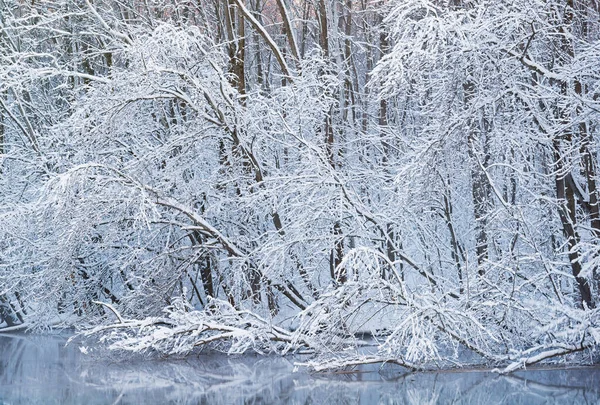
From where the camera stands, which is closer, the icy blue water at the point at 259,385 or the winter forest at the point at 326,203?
the icy blue water at the point at 259,385

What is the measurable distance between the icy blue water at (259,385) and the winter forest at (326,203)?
314 mm

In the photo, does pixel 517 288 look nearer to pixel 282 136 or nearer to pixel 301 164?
pixel 301 164

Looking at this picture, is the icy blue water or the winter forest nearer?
the icy blue water

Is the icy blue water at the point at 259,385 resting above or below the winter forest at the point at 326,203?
below

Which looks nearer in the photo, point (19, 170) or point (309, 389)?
point (309, 389)

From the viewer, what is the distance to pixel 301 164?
14.0 metres

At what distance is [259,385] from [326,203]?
3351 mm

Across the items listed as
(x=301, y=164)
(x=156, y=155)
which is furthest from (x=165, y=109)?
(x=301, y=164)

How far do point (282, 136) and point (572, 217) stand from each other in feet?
16.6

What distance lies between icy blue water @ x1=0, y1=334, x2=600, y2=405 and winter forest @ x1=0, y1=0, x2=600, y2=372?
1.03ft

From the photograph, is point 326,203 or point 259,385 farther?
point 326,203

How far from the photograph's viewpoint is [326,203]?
44.0 ft

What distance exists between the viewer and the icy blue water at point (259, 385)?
985 centimetres

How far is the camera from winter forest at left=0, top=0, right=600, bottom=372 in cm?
1127
